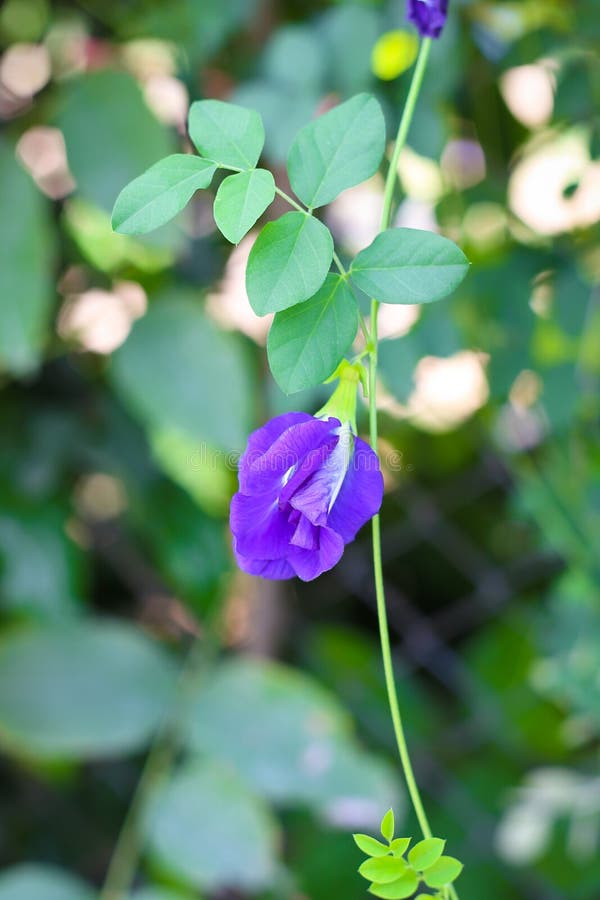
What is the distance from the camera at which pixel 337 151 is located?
16.1 inches

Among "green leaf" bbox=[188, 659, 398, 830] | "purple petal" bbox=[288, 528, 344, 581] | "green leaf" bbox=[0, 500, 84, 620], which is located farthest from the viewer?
"green leaf" bbox=[0, 500, 84, 620]

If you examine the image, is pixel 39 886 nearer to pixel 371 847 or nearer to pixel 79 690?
pixel 79 690

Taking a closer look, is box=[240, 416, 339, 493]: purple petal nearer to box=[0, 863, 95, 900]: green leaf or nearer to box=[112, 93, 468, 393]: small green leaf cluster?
box=[112, 93, 468, 393]: small green leaf cluster

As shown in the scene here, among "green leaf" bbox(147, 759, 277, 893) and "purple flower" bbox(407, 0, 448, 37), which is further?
"green leaf" bbox(147, 759, 277, 893)

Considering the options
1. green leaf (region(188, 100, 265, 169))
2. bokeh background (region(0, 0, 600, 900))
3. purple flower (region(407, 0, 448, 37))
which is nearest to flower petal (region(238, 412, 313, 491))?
green leaf (region(188, 100, 265, 169))

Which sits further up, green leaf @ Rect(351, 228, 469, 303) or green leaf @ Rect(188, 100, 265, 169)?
green leaf @ Rect(188, 100, 265, 169)

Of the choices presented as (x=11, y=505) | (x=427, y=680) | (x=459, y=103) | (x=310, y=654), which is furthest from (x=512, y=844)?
(x=459, y=103)

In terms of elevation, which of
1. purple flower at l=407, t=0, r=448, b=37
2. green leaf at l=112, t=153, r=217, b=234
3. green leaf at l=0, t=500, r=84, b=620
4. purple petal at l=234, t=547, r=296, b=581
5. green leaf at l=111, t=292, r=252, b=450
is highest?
green leaf at l=111, t=292, r=252, b=450

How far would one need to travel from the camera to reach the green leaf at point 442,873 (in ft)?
1.26

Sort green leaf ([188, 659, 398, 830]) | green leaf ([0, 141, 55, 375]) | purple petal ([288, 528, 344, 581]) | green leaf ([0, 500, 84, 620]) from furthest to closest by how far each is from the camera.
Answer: green leaf ([0, 500, 84, 620]) → green leaf ([188, 659, 398, 830]) → green leaf ([0, 141, 55, 375]) → purple petal ([288, 528, 344, 581])

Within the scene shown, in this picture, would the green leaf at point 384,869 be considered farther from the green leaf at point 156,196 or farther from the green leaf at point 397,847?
the green leaf at point 156,196

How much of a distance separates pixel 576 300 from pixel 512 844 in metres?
0.59

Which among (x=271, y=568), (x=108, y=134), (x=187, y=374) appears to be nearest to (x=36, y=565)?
(x=187, y=374)

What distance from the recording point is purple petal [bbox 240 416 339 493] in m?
0.36
